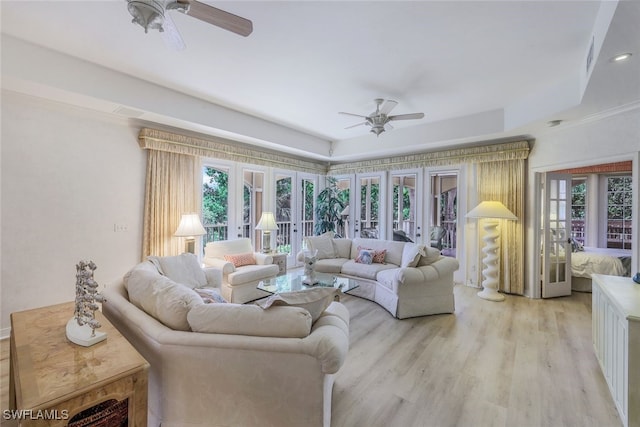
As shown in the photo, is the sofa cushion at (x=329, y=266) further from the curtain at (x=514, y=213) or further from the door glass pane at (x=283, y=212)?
the curtain at (x=514, y=213)

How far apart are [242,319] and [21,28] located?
314 cm

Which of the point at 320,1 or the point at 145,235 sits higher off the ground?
the point at 320,1

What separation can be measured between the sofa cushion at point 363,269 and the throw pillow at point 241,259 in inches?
59.7

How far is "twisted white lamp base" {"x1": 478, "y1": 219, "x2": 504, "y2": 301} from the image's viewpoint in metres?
4.24

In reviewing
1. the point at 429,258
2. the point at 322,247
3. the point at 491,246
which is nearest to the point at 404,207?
the point at 491,246

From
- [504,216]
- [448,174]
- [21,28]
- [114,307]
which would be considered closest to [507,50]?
[504,216]

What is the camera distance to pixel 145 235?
3770 mm

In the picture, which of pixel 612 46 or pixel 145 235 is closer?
pixel 612 46

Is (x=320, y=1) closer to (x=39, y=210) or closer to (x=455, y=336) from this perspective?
(x=455, y=336)

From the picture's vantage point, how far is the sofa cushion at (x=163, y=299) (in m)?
1.58

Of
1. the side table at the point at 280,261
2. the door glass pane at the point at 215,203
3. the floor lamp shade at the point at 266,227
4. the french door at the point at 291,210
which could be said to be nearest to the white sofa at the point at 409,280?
the side table at the point at 280,261

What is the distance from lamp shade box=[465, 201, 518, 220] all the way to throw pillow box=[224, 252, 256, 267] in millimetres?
3656

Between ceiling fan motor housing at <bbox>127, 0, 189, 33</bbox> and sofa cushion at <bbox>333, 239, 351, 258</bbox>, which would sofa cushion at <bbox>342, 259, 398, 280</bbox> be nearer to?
sofa cushion at <bbox>333, 239, 351, 258</bbox>

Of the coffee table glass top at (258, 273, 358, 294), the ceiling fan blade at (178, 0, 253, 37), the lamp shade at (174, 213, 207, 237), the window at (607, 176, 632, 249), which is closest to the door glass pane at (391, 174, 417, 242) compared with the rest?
the coffee table glass top at (258, 273, 358, 294)
